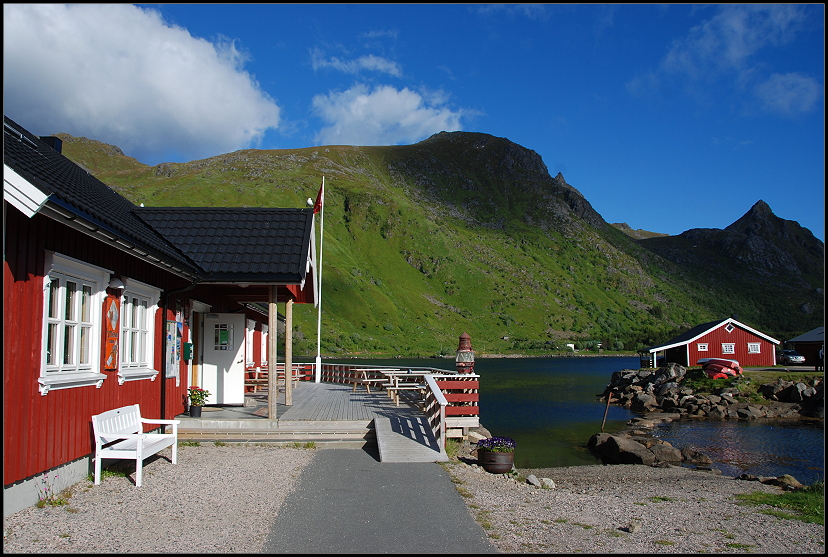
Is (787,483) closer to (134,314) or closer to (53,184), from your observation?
(134,314)

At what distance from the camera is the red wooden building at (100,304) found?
6.47 meters

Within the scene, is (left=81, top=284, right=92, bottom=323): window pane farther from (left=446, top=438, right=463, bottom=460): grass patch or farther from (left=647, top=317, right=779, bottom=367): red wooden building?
(left=647, top=317, right=779, bottom=367): red wooden building

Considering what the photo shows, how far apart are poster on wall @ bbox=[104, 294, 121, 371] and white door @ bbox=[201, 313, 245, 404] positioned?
5.42m

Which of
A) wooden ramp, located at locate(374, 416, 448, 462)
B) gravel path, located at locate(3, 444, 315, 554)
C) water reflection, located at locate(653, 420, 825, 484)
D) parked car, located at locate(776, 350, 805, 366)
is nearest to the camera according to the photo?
gravel path, located at locate(3, 444, 315, 554)

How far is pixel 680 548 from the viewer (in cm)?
622

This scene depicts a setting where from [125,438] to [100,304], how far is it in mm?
2026

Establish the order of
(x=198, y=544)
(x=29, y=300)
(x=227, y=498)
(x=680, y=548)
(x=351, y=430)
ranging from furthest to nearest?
(x=351, y=430)
(x=227, y=498)
(x=29, y=300)
(x=680, y=548)
(x=198, y=544)

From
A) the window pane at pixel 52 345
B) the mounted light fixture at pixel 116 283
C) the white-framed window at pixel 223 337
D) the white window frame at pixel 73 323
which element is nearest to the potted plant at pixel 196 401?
the white-framed window at pixel 223 337

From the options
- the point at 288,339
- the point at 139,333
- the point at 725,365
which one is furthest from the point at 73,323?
the point at 725,365

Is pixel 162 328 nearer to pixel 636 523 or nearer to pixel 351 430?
pixel 351 430

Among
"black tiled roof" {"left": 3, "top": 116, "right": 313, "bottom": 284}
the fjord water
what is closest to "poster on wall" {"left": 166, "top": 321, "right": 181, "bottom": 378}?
"black tiled roof" {"left": 3, "top": 116, "right": 313, "bottom": 284}

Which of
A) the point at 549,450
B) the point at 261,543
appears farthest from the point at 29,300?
the point at 549,450

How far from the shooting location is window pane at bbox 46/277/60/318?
24.0 ft

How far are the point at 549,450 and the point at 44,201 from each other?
20560mm
